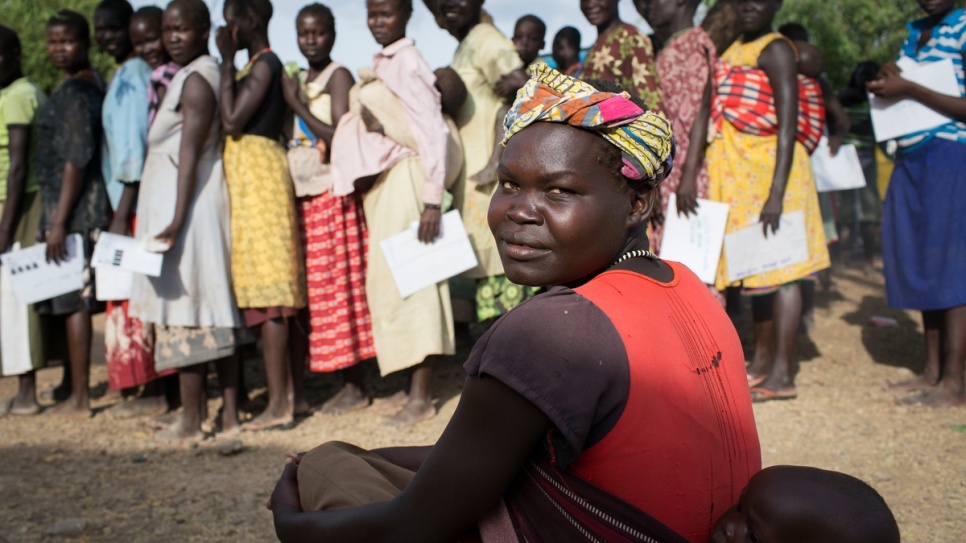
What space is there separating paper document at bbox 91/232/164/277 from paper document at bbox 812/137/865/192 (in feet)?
14.6

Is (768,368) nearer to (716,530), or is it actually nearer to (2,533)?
(716,530)

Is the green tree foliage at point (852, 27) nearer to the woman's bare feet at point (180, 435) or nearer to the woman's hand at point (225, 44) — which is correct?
the woman's hand at point (225, 44)

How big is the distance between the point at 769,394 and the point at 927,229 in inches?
50.3

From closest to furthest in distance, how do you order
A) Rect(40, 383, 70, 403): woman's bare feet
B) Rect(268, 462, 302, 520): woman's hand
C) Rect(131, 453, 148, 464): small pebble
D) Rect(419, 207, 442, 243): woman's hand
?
Rect(268, 462, 302, 520): woman's hand → Rect(131, 453, 148, 464): small pebble → Rect(419, 207, 442, 243): woman's hand → Rect(40, 383, 70, 403): woman's bare feet

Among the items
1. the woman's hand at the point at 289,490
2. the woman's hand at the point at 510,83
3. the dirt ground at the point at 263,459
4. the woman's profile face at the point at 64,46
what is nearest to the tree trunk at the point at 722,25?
the woman's hand at the point at 510,83

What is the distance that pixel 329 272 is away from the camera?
4.77m

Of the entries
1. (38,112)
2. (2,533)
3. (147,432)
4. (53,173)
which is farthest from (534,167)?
(38,112)

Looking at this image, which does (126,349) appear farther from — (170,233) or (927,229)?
(927,229)

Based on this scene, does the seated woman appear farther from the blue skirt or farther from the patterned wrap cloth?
the blue skirt

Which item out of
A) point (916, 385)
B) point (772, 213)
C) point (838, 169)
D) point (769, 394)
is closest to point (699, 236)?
point (772, 213)

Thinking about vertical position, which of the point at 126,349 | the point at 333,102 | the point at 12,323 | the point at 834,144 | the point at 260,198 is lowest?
the point at 126,349

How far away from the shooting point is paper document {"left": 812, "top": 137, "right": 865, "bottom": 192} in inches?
230

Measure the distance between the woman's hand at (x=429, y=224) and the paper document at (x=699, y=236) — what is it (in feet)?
4.34

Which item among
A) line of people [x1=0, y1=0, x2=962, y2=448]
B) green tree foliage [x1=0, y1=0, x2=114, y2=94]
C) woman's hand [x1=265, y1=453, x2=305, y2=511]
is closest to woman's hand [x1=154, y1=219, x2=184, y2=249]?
line of people [x1=0, y1=0, x2=962, y2=448]
